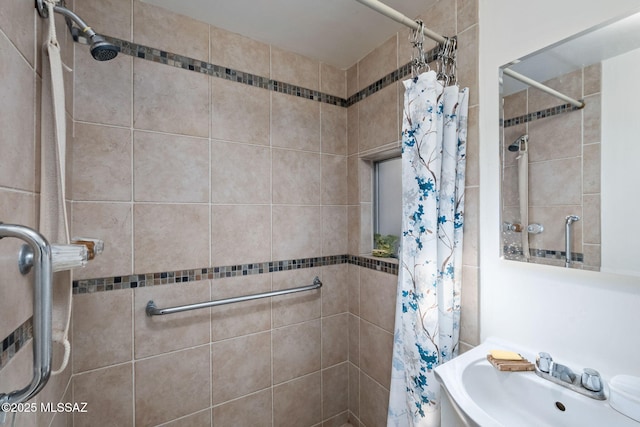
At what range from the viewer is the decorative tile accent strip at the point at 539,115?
94 cm

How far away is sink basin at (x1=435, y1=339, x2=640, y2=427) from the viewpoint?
2.48ft

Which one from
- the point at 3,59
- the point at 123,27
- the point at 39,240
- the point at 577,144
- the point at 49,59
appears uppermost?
the point at 123,27

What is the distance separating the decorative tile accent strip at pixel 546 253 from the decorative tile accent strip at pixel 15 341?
1505 millimetres

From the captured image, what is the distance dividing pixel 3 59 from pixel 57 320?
0.73m

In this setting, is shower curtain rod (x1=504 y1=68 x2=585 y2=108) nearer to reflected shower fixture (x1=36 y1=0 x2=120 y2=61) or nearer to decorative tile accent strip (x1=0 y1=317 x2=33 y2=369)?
reflected shower fixture (x1=36 y1=0 x2=120 y2=61)

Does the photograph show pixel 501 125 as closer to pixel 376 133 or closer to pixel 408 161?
pixel 408 161

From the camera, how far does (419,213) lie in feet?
3.80

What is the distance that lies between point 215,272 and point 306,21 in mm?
1446

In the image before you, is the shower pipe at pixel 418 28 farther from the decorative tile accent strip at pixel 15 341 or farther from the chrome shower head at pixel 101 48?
the decorative tile accent strip at pixel 15 341

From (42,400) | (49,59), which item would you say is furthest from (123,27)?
(42,400)

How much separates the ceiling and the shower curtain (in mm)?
519

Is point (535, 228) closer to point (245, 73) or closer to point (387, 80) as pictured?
point (387, 80)

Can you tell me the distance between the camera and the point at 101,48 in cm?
83

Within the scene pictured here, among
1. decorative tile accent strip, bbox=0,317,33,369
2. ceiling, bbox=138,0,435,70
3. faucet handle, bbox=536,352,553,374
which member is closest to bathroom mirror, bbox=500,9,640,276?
faucet handle, bbox=536,352,553,374
